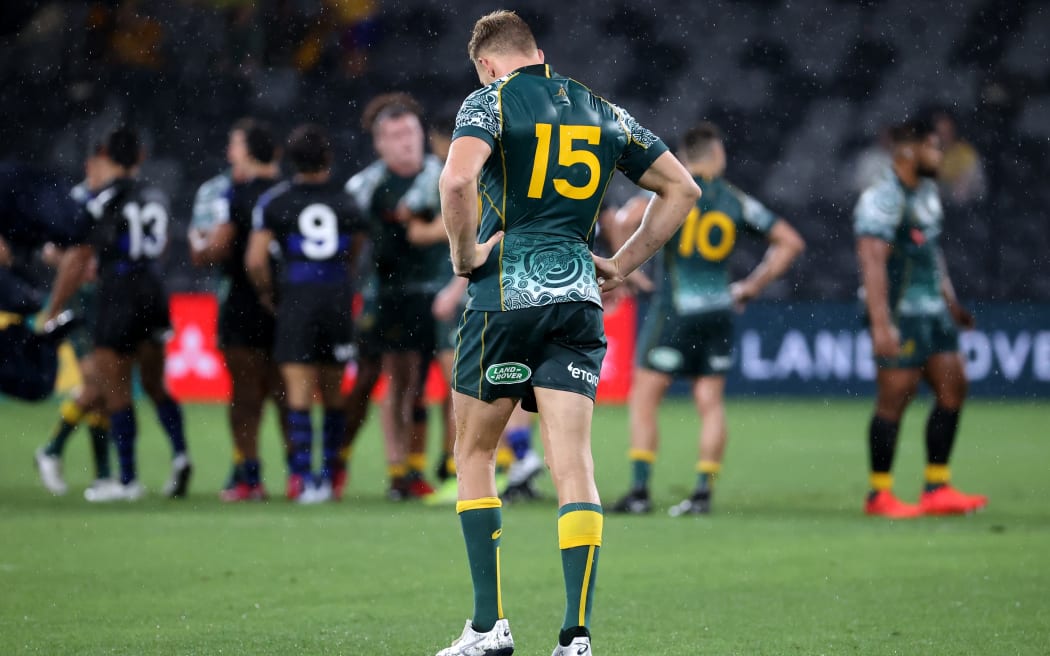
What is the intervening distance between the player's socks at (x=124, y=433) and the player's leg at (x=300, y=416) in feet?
3.17

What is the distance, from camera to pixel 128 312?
995 centimetres

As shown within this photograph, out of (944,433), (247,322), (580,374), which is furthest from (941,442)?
(580,374)

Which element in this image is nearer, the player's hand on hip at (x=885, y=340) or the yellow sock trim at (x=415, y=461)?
the player's hand on hip at (x=885, y=340)

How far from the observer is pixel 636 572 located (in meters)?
7.21

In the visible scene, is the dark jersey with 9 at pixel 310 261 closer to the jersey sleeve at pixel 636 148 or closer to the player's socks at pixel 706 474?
the player's socks at pixel 706 474

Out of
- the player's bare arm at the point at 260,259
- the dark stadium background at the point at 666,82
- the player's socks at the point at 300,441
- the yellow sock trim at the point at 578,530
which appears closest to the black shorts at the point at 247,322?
the player's bare arm at the point at 260,259

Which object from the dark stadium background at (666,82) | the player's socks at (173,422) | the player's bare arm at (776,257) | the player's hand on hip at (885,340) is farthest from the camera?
the dark stadium background at (666,82)

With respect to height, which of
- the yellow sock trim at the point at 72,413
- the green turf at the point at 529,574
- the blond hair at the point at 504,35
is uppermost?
the blond hair at the point at 504,35

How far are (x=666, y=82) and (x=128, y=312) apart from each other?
14.4 meters

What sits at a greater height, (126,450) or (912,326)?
(912,326)

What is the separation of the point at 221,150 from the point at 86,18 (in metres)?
2.61

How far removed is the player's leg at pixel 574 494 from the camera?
487 cm

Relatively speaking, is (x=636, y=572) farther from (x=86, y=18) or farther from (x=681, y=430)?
(x=86, y=18)

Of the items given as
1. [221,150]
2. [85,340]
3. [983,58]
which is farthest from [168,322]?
[983,58]
